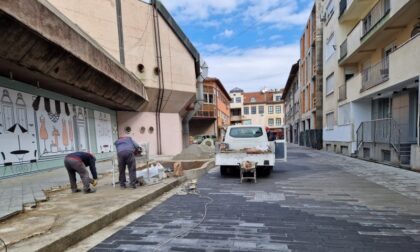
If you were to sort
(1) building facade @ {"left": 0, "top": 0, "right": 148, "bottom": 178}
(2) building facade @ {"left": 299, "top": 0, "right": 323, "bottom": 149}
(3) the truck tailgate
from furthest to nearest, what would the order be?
(2) building facade @ {"left": 299, "top": 0, "right": 323, "bottom": 149} → (3) the truck tailgate → (1) building facade @ {"left": 0, "top": 0, "right": 148, "bottom": 178}

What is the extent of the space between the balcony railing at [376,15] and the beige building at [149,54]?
465 inches

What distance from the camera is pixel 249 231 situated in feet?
13.2

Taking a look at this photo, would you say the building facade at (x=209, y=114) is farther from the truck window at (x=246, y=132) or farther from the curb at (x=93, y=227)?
the curb at (x=93, y=227)

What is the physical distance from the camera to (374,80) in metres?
13.2

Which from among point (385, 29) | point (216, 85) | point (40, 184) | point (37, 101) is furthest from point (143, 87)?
point (216, 85)

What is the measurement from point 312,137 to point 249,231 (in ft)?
79.8

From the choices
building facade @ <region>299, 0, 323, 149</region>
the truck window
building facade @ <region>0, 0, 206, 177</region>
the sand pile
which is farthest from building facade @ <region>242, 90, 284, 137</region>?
the truck window

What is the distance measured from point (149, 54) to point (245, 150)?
10.8 m

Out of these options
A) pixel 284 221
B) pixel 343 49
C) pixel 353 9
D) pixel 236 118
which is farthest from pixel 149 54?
pixel 236 118

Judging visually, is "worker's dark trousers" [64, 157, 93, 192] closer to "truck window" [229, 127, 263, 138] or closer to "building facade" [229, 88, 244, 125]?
"truck window" [229, 127, 263, 138]

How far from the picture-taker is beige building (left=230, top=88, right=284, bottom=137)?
219 ft

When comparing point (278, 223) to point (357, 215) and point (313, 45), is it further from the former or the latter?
point (313, 45)

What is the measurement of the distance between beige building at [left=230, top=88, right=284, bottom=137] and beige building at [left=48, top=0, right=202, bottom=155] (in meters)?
46.9

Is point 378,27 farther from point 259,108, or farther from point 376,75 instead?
point 259,108
